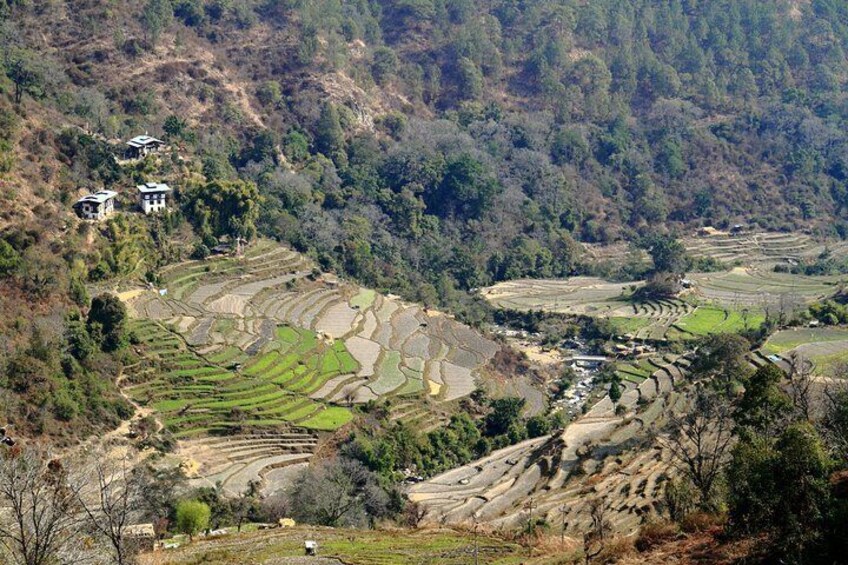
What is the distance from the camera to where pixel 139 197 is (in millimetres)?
39656

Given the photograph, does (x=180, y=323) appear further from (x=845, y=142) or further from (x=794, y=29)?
(x=794, y=29)

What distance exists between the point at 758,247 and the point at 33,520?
54.8m

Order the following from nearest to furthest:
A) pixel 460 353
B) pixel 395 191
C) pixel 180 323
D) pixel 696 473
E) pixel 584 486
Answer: pixel 696 473 < pixel 584 486 < pixel 180 323 < pixel 460 353 < pixel 395 191

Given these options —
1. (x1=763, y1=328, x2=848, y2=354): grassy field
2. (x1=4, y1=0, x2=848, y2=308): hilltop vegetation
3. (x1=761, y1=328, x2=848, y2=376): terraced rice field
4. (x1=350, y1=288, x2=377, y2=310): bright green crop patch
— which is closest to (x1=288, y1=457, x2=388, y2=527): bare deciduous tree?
(x1=350, y1=288, x2=377, y2=310): bright green crop patch

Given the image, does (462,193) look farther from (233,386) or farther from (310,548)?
(310,548)

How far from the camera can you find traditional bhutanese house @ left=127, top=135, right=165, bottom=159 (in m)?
42.3

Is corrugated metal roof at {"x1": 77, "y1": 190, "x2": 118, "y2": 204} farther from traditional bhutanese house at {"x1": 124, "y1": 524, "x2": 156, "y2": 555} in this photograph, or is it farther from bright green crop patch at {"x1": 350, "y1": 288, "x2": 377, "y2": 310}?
traditional bhutanese house at {"x1": 124, "y1": 524, "x2": 156, "y2": 555}

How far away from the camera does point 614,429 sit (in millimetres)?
31812

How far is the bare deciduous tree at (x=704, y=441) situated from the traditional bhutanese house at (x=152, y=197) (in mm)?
21272

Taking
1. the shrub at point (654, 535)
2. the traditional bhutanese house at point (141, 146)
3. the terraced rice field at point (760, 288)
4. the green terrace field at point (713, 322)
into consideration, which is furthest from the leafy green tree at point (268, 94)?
the shrub at point (654, 535)

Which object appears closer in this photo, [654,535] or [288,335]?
[654,535]

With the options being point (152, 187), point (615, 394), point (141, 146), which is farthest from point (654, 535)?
point (141, 146)

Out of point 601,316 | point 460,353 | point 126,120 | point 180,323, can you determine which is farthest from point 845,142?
point 180,323

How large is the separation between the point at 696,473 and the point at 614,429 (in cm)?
1261
